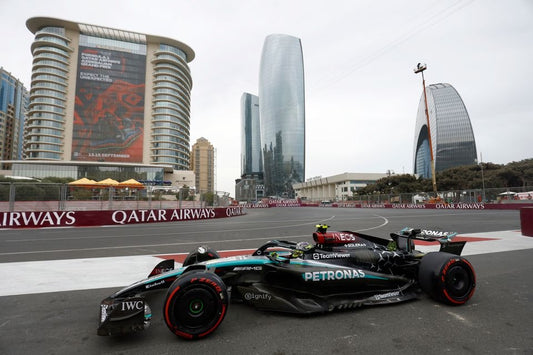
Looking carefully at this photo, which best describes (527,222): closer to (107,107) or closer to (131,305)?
(131,305)

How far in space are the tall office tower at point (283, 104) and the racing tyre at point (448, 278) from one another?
138648 millimetres

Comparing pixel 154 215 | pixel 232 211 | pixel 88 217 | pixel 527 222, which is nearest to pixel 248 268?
pixel 527 222

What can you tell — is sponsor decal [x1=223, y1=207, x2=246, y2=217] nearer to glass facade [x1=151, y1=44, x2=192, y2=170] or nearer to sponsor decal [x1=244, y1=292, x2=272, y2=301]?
sponsor decal [x1=244, y1=292, x2=272, y2=301]

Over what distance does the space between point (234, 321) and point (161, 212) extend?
15670 mm

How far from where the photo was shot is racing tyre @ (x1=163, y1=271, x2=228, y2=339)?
2291mm

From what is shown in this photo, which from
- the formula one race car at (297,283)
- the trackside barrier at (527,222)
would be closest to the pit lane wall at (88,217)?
the formula one race car at (297,283)

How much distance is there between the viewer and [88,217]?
48.0 feet

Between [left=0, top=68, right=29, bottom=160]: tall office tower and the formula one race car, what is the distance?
548 ft

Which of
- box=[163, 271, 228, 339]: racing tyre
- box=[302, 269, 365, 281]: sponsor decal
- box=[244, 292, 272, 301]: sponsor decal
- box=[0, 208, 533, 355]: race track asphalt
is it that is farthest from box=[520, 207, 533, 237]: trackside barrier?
box=[163, 271, 228, 339]: racing tyre

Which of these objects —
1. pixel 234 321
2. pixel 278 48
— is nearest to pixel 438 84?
pixel 278 48

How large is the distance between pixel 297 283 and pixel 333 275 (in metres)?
0.41

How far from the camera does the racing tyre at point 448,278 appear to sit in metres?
2.99

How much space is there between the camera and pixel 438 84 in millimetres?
117875

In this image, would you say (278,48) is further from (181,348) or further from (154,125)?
(181,348)
